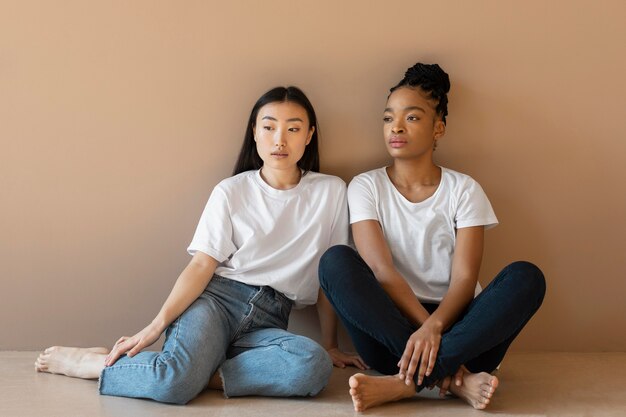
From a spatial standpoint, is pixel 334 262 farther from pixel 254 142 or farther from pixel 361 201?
pixel 254 142

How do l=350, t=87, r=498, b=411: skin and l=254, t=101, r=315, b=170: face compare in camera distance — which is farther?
l=254, t=101, r=315, b=170: face

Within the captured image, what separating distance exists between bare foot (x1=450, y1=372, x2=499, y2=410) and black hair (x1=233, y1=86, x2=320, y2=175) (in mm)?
746

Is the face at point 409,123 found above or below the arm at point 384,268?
above

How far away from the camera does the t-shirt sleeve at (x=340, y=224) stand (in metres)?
2.24

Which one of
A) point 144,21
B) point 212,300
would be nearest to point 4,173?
point 144,21

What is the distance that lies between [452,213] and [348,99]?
17.3 inches

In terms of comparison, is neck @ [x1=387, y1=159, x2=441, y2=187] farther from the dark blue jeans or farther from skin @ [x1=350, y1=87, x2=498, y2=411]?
the dark blue jeans

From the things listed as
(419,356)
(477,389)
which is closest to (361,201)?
(419,356)

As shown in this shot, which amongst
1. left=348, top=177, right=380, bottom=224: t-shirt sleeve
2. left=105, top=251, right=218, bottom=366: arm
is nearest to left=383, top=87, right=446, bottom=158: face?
left=348, top=177, right=380, bottom=224: t-shirt sleeve

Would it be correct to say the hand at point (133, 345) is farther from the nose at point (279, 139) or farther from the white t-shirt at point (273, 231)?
the nose at point (279, 139)

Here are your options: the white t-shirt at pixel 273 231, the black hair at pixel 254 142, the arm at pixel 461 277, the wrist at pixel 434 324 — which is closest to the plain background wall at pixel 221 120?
the black hair at pixel 254 142

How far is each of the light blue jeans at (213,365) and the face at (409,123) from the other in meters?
0.59

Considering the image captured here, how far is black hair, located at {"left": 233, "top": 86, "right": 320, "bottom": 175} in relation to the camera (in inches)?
87.9

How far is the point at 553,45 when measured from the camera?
2326 millimetres
